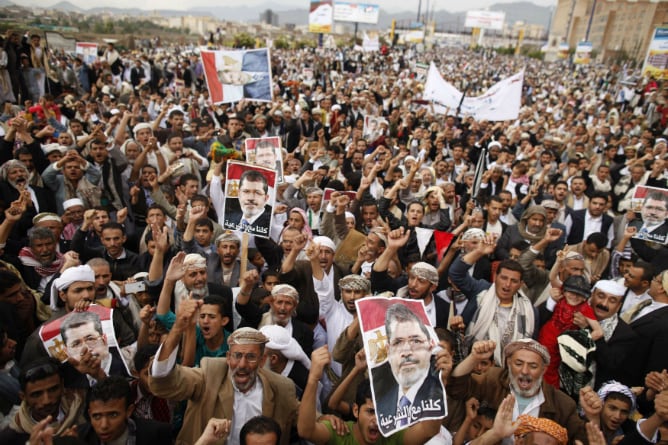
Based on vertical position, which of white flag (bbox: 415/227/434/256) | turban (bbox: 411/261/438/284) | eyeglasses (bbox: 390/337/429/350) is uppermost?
eyeglasses (bbox: 390/337/429/350)

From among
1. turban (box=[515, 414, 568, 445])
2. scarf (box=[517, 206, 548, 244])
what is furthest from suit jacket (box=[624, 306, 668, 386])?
scarf (box=[517, 206, 548, 244])

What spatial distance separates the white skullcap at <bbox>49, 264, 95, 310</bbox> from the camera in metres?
3.34

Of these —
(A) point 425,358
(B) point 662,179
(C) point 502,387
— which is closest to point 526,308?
(C) point 502,387

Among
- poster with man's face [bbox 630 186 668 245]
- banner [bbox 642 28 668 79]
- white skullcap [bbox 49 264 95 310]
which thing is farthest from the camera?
banner [bbox 642 28 668 79]

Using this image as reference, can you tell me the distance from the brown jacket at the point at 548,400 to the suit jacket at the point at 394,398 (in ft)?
1.05

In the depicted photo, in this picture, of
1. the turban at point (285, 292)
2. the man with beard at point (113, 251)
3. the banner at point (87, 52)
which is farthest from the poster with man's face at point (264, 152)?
the banner at point (87, 52)

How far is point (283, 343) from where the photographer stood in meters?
3.14

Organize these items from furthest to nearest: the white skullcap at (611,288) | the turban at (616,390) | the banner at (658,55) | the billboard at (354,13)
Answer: the billboard at (354,13)
the banner at (658,55)
the white skullcap at (611,288)
the turban at (616,390)

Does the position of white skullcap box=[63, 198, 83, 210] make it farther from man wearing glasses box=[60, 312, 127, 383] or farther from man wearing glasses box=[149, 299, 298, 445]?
man wearing glasses box=[149, 299, 298, 445]

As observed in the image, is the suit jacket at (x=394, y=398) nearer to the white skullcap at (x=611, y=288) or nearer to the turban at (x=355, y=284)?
the turban at (x=355, y=284)

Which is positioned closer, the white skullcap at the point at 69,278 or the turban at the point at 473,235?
the white skullcap at the point at 69,278

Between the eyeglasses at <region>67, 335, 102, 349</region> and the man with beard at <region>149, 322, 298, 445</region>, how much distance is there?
26.8 inches

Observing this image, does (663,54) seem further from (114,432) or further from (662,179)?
(114,432)

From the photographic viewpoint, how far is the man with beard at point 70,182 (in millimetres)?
5363
